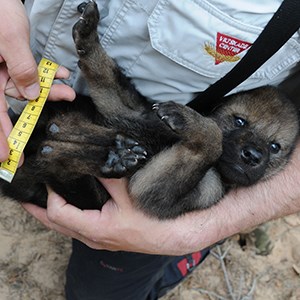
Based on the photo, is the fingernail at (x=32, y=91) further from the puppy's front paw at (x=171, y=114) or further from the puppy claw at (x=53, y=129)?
the puppy's front paw at (x=171, y=114)

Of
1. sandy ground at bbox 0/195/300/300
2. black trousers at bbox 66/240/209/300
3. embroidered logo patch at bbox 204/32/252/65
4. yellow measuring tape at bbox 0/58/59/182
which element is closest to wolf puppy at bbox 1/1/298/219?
yellow measuring tape at bbox 0/58/59/182

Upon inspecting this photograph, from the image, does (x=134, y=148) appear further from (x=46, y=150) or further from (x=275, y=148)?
(x=275, y=148)

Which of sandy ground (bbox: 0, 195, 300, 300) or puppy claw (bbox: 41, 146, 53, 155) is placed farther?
sandy ground (bbox: 0, 195, 300, 300)

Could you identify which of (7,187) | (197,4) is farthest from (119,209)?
(197,4)

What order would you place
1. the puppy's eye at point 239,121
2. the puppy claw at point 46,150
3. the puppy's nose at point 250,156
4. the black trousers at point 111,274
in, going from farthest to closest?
the black trousers at point 111,274 < the puppy's eye at point 239,121 < the puppy's nose at point 250,156 < the puppy claw at point 46,150

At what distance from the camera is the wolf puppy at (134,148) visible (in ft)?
6.59

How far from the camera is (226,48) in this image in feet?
5.80

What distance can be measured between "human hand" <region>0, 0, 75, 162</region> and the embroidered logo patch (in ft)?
1.93

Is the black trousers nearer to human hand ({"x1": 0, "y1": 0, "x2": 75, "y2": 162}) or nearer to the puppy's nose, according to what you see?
the puppy's nose

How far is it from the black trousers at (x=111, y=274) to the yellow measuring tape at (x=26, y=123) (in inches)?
34.2

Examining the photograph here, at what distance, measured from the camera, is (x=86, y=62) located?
2.06 meters

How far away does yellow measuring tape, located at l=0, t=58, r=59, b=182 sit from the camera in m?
1.86

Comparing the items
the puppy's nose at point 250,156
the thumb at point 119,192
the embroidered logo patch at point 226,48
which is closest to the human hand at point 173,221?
the thumb at point 119,192

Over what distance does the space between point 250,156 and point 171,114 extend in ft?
1.44
